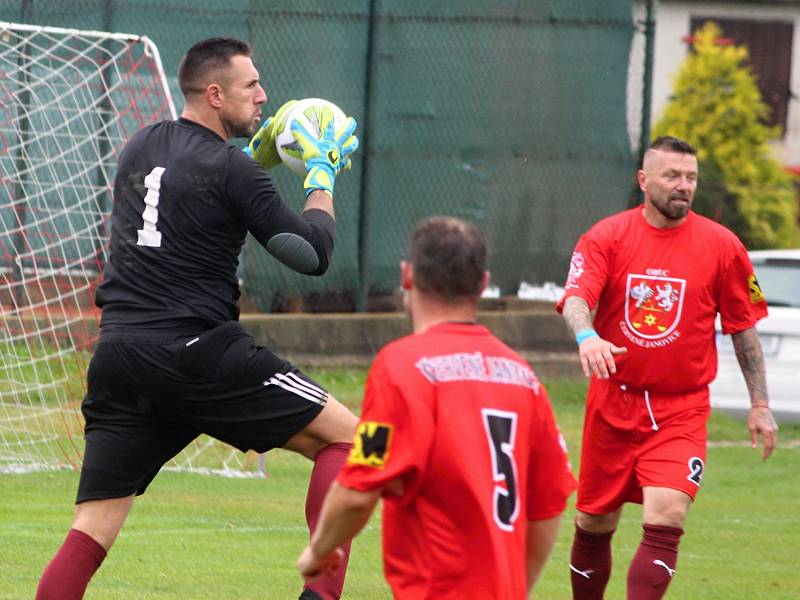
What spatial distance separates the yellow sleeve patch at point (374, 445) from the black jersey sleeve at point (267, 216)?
169cm

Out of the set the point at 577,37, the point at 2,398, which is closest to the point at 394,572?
the point at 2,398

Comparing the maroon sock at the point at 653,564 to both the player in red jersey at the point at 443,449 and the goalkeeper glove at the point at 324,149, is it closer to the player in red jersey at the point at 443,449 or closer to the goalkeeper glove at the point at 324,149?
the goalkeeper glove at the point at 324,149

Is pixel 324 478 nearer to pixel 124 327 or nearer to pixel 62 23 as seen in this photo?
pixel 124 327

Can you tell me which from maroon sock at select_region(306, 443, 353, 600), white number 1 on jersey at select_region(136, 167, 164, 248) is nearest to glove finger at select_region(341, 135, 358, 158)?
white number 1 on jersey at select_region(136, 167, 164, 248)

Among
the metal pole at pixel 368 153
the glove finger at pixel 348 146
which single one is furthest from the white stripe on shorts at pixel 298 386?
the metal pole at pixel 368 153

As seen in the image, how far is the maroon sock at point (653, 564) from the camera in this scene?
20.7ft

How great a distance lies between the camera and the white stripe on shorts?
5.55 meters

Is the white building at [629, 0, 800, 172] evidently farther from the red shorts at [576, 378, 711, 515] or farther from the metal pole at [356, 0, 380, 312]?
the red shorts at [576, 378, 711, 515]

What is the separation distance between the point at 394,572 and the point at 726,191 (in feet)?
50.4

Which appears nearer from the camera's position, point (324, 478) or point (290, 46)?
point (324, 478)

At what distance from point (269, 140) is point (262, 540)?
2.99 meters

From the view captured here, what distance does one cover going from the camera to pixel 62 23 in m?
13.7

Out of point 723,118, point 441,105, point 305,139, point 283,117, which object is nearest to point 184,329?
point 305,139

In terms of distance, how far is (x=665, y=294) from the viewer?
668cm
